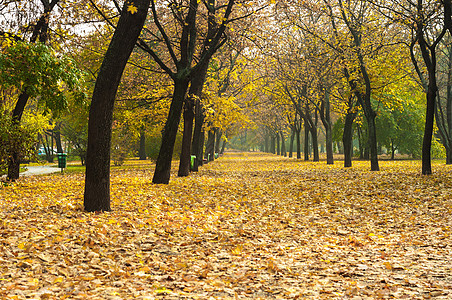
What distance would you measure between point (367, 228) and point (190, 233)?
3612 millimetres

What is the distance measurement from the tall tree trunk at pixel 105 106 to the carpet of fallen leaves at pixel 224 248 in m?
0.51

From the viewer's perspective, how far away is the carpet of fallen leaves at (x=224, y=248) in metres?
4.34

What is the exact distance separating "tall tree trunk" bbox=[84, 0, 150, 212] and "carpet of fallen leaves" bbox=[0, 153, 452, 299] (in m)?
0.51

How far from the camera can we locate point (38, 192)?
11.2m

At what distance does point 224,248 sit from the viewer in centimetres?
626

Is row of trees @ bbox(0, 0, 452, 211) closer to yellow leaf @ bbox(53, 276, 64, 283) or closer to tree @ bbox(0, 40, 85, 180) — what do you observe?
tree @ bbox(0, 40, 85, 180)

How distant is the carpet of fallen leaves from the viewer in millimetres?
4336

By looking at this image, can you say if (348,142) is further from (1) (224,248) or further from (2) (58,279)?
(2) (58,279)

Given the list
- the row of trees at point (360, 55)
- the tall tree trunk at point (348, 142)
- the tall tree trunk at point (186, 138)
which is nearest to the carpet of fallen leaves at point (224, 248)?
the tall tree trunk at point (186, 138)

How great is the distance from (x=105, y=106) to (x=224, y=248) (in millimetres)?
3965

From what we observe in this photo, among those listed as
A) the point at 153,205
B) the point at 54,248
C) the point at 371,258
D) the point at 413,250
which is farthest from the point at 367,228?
the point at 54,248

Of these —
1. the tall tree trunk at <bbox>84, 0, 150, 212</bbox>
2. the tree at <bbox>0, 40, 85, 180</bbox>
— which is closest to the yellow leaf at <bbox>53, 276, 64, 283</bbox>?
the tall tree trunk at <bbox>84, 0, 150, 212</bbox>

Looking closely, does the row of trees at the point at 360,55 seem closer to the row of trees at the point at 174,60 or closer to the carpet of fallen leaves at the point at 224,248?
the row of trees at the point at 174,60

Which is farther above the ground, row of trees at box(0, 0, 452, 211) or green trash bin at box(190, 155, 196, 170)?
row of trees at box(0, 0, 452, 211)
